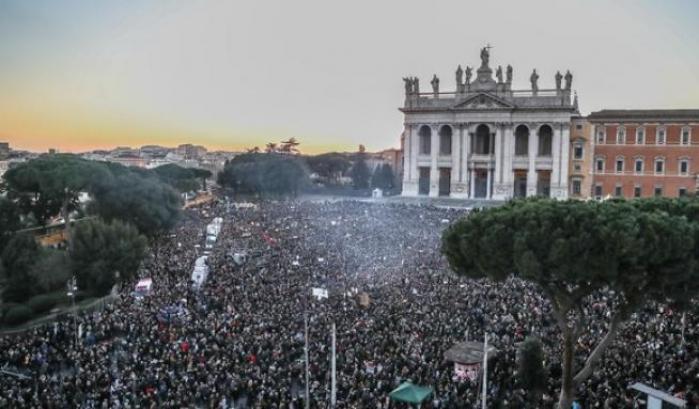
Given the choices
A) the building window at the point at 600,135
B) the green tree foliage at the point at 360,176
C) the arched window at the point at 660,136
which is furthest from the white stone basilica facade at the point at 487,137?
the green tree foliage at the point at 360,176

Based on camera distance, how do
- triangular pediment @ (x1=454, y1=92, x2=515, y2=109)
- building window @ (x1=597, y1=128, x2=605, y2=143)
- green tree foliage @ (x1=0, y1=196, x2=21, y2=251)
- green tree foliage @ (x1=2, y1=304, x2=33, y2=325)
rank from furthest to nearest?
triangular pediment @ (x1=454, y1=92, x2=515, y2=109)
building window @ (x1=597, y1=128, x2=605, y2=143)
green tree foliage @ (x1=0, y1=196, x2=21, y2=251)
green tree foliage @ (x1=2, y1=304, x2=33, y2=325)

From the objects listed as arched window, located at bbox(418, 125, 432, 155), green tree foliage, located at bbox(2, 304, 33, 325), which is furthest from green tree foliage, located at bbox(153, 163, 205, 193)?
green tree foliage, located at bbox(2, 304, 33, 325)

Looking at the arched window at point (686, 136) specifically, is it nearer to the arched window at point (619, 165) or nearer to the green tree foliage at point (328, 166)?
the arched window at point (619, 165)

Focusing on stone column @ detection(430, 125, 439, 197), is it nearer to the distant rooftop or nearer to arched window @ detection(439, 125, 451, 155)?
arched window @ detection(439, 125, 451, 155)

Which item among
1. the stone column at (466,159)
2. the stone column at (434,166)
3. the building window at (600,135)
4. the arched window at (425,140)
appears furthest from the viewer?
the arched window at (425,140)

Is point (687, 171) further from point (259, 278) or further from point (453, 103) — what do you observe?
point (259, 278)

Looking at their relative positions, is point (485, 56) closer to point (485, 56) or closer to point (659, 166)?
point (485, 56)

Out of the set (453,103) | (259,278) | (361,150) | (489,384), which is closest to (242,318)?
(259,278)
